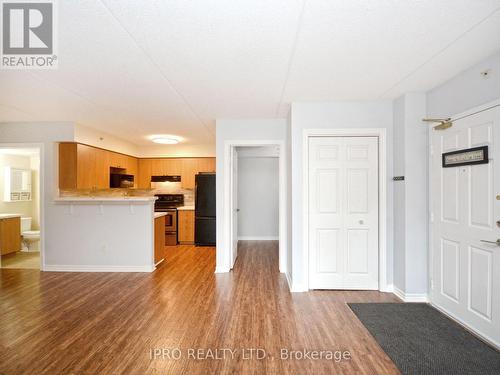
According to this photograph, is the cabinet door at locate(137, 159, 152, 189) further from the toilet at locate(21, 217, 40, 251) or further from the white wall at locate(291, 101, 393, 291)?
the white wall at locate(291, 101, 393, 291)

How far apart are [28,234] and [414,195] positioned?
24.3 ft

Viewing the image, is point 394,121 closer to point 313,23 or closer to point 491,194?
point 491,194

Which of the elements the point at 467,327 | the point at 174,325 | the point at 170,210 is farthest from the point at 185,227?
the point at 467,327

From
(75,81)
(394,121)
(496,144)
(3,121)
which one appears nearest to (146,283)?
(75,81)

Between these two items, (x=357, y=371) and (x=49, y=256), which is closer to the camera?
(x=357, y=371)

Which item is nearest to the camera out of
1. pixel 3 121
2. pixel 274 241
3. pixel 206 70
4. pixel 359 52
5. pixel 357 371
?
pixel 357 371

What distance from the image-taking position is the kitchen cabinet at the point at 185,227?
6238 millimetres

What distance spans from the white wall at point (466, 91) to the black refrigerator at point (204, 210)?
167 inches

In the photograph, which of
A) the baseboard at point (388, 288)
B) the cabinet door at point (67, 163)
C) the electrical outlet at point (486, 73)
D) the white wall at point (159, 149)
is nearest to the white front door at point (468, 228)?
the electrical outlet at point (486, 73)

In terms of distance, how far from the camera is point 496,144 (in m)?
2.18

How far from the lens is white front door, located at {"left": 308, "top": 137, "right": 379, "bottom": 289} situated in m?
3.35

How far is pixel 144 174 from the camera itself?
664 centimetres

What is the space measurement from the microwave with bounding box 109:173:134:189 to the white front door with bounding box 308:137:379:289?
14.1 feet

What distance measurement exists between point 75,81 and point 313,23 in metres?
2.46
